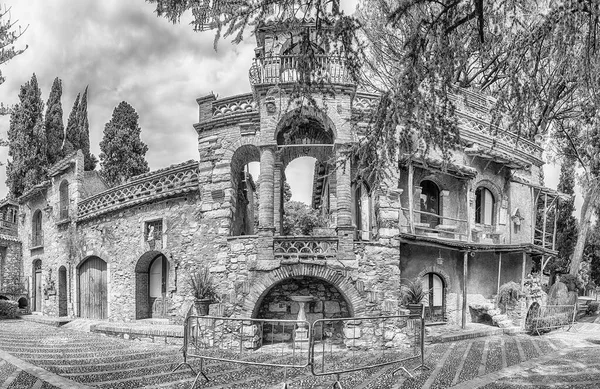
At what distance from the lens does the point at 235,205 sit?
531 inches

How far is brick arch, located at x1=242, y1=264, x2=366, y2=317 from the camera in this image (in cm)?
1147

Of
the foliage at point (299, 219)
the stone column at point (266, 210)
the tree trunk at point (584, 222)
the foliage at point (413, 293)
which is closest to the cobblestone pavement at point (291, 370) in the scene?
the foliage at point (413, 293)

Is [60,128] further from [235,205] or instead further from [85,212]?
[235,205]

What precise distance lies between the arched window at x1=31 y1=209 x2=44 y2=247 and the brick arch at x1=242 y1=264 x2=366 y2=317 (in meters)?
16.3

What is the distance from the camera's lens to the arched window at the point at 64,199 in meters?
20.5

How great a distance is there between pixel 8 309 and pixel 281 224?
14.8 metres

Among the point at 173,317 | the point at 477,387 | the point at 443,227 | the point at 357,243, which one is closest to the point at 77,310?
the point at 173,317

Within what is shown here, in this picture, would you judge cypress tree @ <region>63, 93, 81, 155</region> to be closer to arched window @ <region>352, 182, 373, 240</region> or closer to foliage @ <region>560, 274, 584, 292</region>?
arched window @ <region>352, 182, 373, 240</region>

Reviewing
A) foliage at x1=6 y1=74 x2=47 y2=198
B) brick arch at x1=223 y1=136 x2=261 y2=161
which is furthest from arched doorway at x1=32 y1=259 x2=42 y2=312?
brick arch at x1=223 y1=136 x2=261 y2=161

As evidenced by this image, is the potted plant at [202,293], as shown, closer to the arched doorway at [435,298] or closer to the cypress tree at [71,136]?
the arched doorway at [435,298]

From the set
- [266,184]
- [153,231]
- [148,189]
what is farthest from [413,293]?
[148,189]

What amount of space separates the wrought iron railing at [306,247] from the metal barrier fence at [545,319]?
7.17 meters

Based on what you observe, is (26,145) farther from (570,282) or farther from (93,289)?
(570,282)

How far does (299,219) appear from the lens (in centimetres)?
2973
